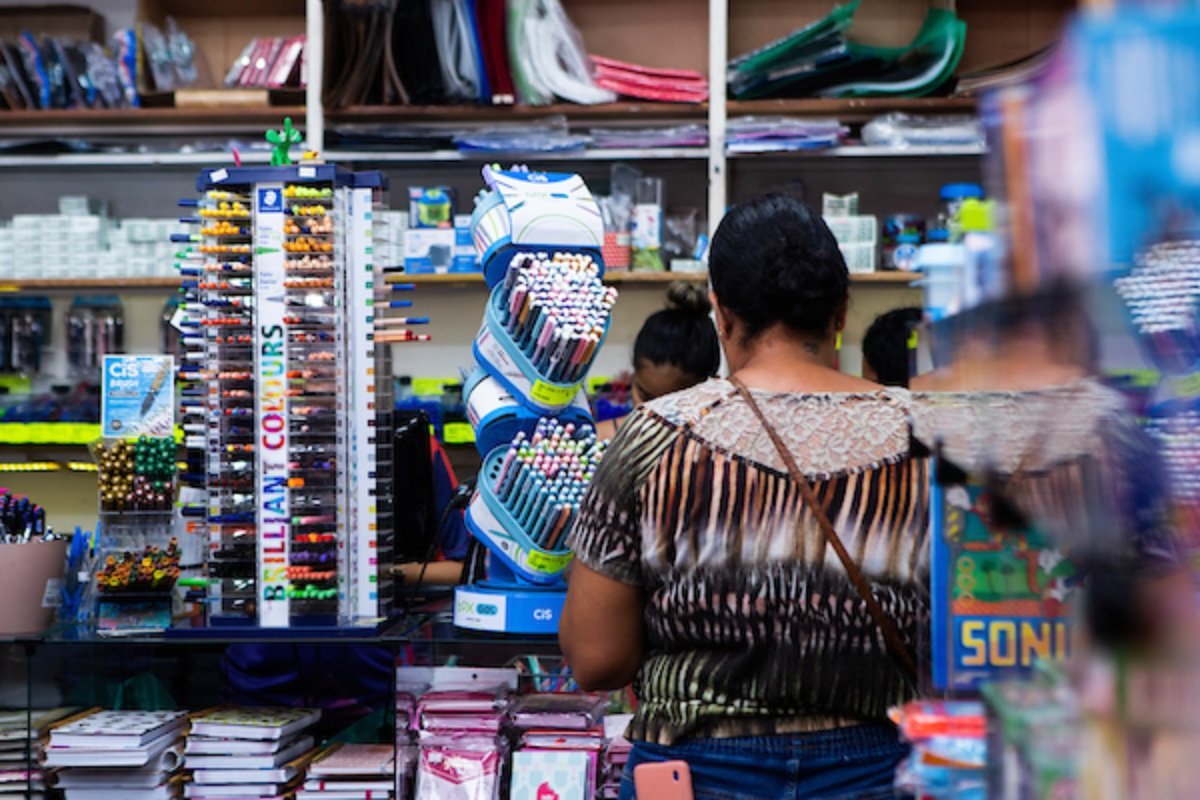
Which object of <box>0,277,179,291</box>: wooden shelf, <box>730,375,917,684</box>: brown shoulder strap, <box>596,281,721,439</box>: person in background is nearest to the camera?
<box>730,375,917,684</box>: brown shoulder strap

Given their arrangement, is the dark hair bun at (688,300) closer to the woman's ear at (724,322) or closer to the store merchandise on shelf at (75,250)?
the woman's ear at (724,322)

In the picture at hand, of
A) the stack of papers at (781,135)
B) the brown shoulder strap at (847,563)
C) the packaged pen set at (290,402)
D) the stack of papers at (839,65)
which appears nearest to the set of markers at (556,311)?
the packaged pen set at (290,402)

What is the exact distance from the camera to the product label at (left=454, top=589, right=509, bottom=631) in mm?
2078

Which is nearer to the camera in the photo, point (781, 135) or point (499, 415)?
point (499, 415)

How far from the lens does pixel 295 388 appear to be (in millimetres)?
2137

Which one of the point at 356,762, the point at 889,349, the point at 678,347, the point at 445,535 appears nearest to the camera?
the point at 356,762

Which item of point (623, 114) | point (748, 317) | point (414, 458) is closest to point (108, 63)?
point (623, 114)

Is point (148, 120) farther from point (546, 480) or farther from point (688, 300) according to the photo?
point (546, 480)

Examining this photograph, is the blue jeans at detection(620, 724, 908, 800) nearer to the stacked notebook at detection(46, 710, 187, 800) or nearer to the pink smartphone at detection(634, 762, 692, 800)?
the pink smartphone at detection(634, 762, 692, 800)

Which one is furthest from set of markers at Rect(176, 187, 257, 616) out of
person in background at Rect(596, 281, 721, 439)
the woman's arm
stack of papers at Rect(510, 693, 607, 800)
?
person in background at Rect(596, 281, 721, 439)

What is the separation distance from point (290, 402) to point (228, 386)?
0.11 meters

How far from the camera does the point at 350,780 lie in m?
2.04

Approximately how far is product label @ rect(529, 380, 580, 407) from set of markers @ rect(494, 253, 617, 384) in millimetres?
13

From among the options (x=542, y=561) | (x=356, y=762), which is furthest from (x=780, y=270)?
(x=356, y=762)
